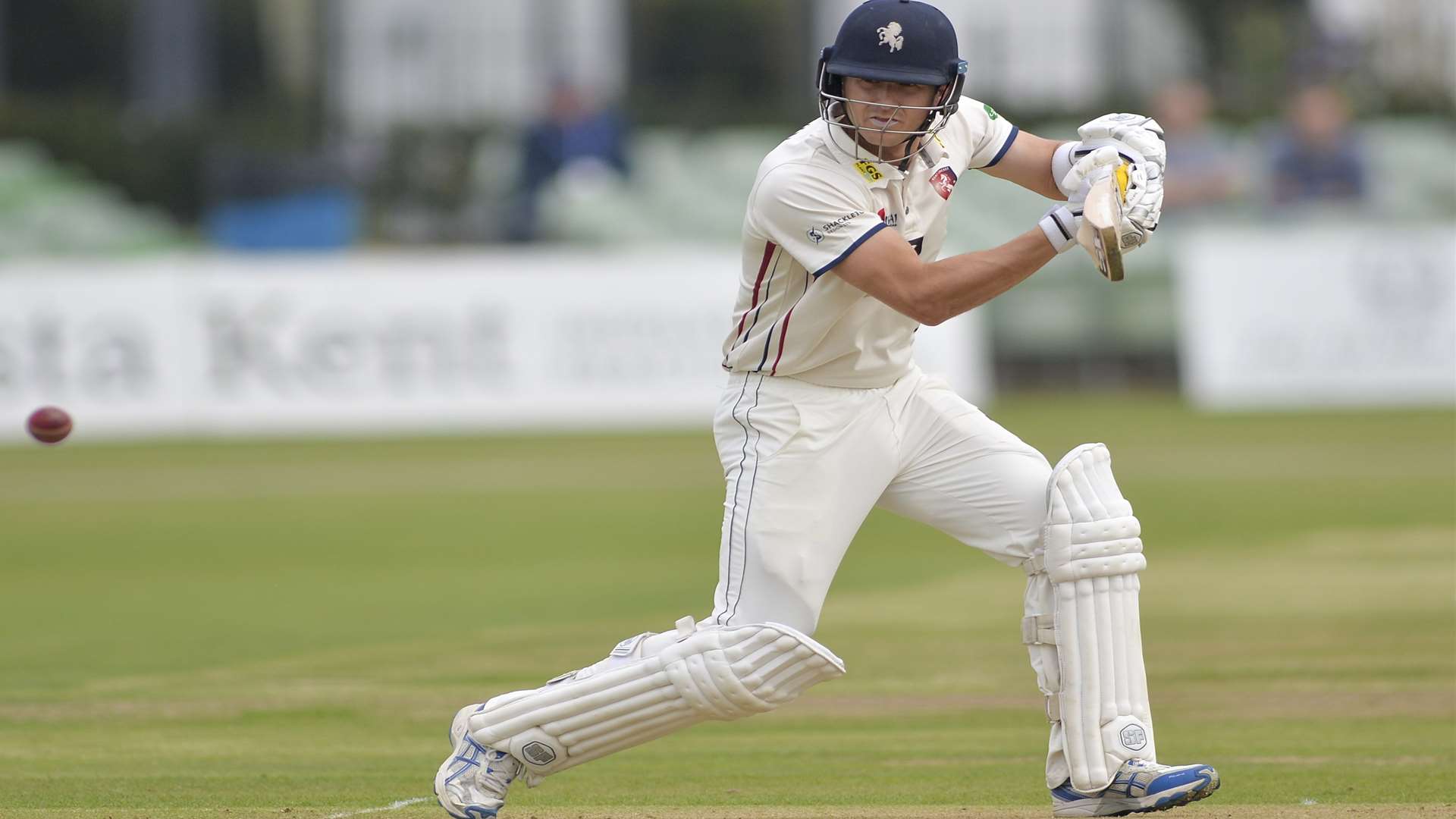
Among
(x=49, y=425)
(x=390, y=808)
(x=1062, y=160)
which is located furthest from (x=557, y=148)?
(x=390, y=808)

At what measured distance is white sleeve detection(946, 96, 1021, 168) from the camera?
4777mm

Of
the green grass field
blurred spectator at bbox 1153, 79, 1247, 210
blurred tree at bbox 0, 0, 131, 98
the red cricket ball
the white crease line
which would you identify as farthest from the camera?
blurred tree at bbox 0, 0, 131, 98

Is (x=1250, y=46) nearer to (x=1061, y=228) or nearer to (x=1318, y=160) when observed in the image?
(x=1318, y=160)

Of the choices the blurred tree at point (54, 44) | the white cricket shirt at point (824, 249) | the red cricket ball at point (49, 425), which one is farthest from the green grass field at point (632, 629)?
the blurred tree at point (54, 44)

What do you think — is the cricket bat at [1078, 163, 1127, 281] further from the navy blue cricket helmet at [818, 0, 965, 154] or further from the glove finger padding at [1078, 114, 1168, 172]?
the navy blue cricket helmet at [818, 0, 965, 154]

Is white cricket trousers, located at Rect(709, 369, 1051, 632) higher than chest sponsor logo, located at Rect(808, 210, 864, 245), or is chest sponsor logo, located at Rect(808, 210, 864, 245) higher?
chest sponsor logo, located at Rect(808, 210, 864, 245)

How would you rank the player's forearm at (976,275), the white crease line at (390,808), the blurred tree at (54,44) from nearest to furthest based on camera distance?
1. the player's forearm at (976,275)
2. the white crease line at (390,808)
3. the blurred tree at (54,44)

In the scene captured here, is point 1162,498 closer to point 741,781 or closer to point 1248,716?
point 1248,716

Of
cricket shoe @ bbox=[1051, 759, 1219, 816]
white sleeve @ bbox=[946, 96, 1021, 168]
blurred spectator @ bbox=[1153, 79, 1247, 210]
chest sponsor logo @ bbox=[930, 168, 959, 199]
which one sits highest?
white sleeve @ bbox=[946, 96, 1021, 168]

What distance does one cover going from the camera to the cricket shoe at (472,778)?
4418mm

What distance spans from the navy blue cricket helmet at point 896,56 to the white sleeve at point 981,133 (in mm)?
257

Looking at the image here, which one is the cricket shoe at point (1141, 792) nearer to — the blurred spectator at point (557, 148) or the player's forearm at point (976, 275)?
the player's forearm at point (976, 275)

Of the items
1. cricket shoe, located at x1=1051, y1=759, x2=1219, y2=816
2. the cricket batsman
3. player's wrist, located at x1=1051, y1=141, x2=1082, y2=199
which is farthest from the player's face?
cricket shoe, located at x1=1051, y1=759, x2=1219, y2=816

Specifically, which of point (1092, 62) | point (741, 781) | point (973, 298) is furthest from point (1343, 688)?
point (1092, 62)
